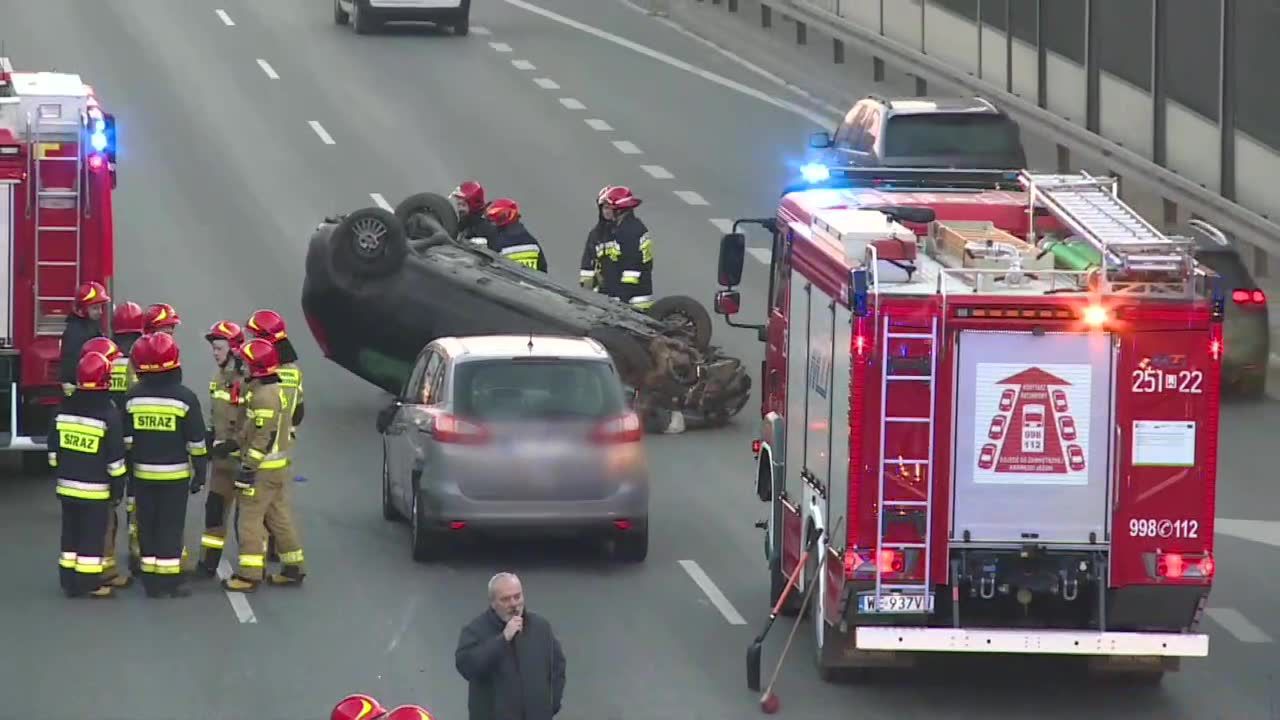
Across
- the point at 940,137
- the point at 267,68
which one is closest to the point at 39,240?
the point at 940,137

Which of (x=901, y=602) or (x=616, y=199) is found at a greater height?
(x=616, y=199)

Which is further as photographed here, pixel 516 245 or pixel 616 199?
pixel 516 245

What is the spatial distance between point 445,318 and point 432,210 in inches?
104

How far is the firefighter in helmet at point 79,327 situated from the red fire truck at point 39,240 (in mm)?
491

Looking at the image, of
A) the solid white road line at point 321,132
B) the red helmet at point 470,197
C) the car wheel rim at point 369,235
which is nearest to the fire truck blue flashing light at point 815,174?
the car wheel rim at point 369,235

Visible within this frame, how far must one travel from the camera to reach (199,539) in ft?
65.3

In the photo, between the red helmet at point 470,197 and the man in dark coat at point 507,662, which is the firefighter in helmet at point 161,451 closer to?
the man in dark coat at point 507,662

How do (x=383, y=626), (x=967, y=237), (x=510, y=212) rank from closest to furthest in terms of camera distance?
1. (x=967, y=237)
2. (x=383, y=626)
3. (x=510, y=212)

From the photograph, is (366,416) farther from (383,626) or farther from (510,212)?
(383,626)

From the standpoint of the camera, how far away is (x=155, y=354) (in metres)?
17.8

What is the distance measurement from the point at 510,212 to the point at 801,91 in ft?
55.0

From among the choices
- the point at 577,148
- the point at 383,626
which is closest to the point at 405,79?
the point at 577,148

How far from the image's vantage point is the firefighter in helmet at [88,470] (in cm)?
1766

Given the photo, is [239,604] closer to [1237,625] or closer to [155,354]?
[155,354]
